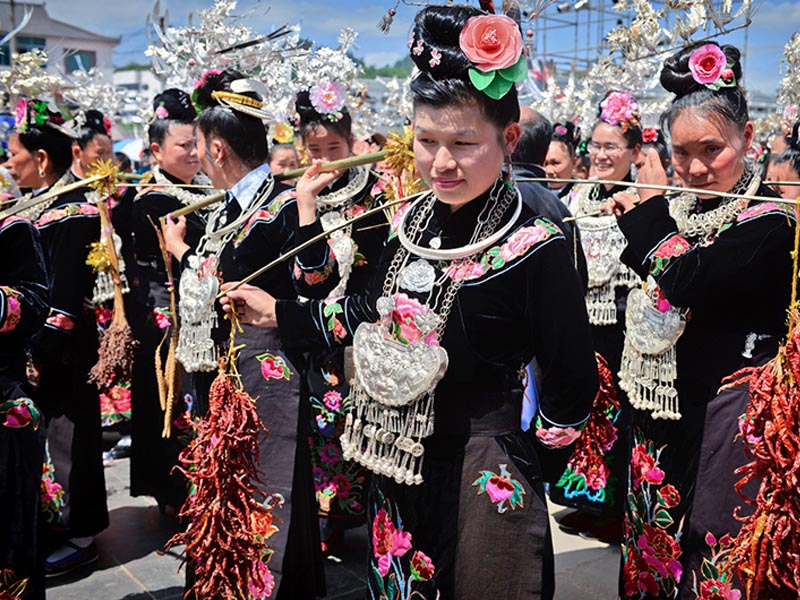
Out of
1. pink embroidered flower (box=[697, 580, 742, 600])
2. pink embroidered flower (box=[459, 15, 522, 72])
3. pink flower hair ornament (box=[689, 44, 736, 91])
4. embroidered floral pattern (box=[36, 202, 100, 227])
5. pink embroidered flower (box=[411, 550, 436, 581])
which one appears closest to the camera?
pink embroidered flower (box=[459, 15, 522, 72])

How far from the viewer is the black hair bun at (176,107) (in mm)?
4289

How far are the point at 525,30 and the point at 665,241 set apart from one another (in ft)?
2.68

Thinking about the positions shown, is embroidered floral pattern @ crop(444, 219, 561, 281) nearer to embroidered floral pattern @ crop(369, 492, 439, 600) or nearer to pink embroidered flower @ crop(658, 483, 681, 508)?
embroidered floral pattern @ crop(369, 492, 439, 600)

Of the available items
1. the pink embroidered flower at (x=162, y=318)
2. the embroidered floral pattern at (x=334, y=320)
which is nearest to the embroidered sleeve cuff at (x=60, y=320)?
the pink embroidered flower at (x=162, y=318)

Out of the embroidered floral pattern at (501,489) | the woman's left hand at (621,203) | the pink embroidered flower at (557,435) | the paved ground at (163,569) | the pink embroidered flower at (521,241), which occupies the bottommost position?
the paved ground at (163,569)

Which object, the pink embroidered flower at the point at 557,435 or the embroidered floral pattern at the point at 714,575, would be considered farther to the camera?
the embroidered floral pattern at the point at 714,575

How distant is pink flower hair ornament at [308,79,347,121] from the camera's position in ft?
12.2

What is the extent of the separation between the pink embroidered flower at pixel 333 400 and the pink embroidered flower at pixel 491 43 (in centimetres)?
213

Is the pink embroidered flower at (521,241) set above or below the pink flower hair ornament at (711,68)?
below

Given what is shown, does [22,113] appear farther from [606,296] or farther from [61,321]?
[606,296]

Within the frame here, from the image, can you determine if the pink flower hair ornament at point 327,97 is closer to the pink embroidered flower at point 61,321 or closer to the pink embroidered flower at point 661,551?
the pink embroidered flower at point 61,321

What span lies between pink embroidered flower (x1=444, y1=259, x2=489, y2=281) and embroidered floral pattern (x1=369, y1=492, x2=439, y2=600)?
1.87ft

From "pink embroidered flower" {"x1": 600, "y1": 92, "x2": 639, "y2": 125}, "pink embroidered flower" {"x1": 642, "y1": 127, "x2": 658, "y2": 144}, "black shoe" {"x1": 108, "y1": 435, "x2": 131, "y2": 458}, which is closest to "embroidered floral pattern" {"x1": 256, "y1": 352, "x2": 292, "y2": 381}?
"pink embroidered flower" {"x1": 600, "y1": 92, "x2": 639, "y2": 125}

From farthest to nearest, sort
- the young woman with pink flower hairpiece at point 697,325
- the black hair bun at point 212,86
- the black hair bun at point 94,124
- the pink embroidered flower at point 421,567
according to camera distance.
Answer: the black hair bun at point 94,124, the black hair bun at point 212,86, the young woman with pink flower hairpiece at point 697,325, the pink embroidered flower at point 421,567
